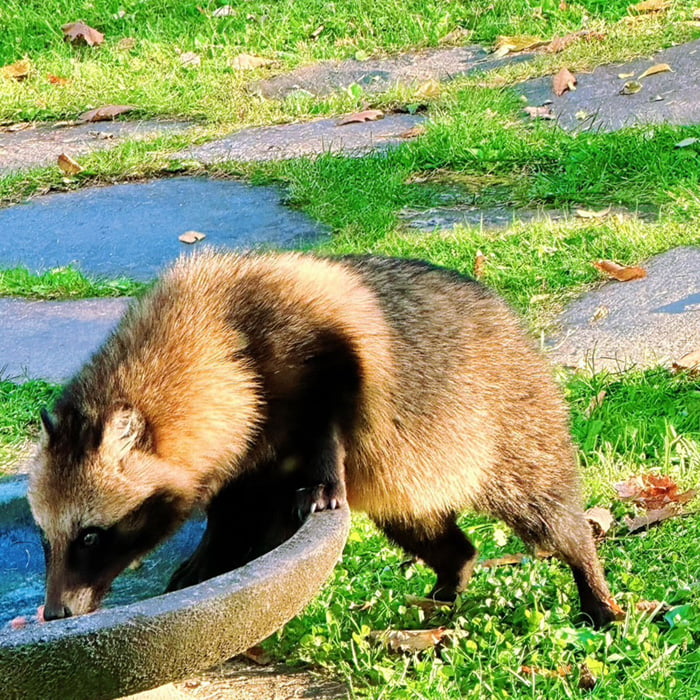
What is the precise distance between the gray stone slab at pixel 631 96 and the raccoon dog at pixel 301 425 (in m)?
3.84

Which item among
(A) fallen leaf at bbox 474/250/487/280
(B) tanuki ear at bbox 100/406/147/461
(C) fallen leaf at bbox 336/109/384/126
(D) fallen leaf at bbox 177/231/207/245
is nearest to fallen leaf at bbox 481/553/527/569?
(B) tanuki ear at bbox 100/406/147/461

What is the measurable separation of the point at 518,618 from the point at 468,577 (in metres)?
0.30

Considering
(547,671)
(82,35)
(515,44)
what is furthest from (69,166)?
(547,671)

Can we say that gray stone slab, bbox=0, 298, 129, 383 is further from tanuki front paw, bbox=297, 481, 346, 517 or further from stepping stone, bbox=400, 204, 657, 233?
tanuki front paw, bbox=297, 481, 346, 517

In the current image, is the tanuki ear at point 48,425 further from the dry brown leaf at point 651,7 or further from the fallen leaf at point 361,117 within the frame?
the dry brown leaf at point 651,7

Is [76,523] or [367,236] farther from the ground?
[76,523]

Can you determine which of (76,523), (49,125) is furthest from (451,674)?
(49,125)

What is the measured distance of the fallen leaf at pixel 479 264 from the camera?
19.1 ft

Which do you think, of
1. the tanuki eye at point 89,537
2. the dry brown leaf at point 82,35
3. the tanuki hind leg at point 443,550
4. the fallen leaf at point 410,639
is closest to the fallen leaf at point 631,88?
the dry brown leaf at point 82,35

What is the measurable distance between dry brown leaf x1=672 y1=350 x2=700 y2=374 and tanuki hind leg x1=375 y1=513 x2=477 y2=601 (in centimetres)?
135

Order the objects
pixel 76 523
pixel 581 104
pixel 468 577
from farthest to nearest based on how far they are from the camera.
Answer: pixel 581 104
pixel 468 577
pixel 76 523

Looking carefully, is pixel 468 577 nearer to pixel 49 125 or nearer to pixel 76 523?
pixel 76 523

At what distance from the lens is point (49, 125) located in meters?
8.91

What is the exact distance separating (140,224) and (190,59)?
2.78 m
